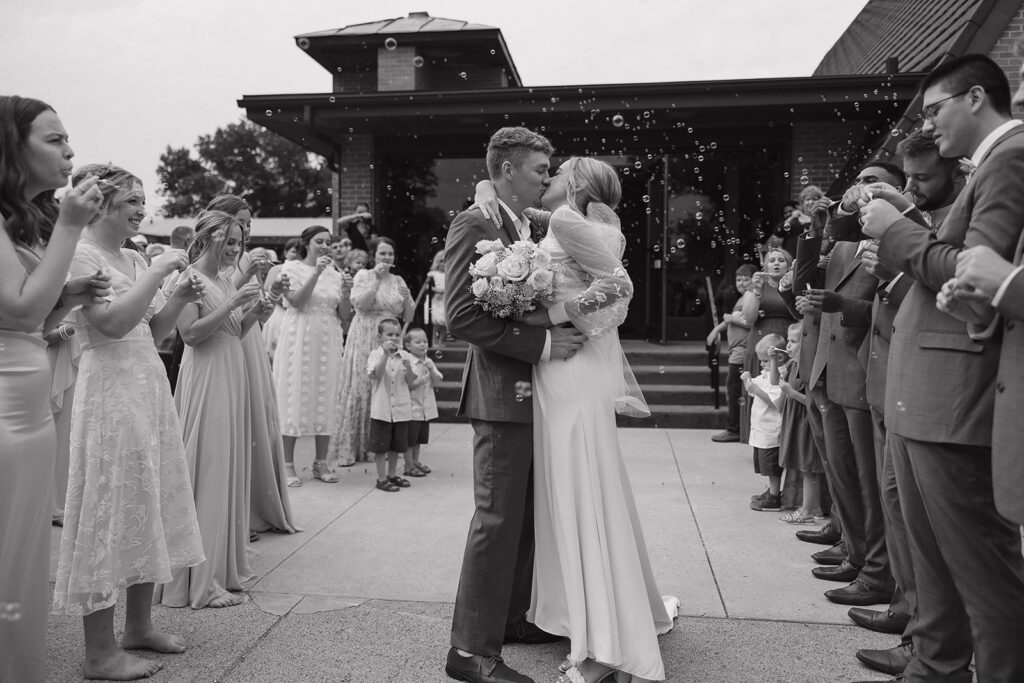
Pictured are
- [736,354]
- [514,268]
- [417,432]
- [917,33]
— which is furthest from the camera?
[917,33]

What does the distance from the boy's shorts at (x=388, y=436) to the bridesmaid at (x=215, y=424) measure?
1.96 meters

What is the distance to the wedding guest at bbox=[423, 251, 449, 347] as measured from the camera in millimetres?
11211

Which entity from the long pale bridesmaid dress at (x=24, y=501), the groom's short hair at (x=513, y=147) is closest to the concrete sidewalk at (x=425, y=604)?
the long pale bridesmaid dress at (x=24, y=501)

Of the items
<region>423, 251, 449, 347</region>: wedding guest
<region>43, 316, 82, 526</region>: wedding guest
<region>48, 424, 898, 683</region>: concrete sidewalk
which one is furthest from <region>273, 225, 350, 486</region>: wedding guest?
<region>423, 251, 449, 347</region>: wedding guest

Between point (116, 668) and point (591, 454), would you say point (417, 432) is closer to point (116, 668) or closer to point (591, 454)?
point (116, 668)

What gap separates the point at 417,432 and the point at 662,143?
726 centimetres

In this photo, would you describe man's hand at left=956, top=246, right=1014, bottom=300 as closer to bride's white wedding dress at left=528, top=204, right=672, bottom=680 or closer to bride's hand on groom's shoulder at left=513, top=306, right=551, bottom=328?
bride's white wedding dress at left=528, top=204, right=672, bottom=680

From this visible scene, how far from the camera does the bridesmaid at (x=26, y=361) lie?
2.31 metres

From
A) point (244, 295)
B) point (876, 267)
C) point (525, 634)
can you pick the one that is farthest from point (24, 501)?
point (876, 267)

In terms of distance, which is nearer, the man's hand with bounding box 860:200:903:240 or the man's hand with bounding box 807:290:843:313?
the man's hand with bounding box 860:200:903:240

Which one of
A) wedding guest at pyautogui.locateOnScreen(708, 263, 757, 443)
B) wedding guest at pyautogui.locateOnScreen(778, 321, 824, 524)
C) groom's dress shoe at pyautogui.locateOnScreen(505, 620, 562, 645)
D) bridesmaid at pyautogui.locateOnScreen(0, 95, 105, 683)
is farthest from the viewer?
wedding guest at pyautogui.locateOnScreen(708, 263, 757, 443)

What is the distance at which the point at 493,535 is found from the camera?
297 centimetres

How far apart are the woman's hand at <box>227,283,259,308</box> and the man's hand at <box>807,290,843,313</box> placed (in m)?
2.78

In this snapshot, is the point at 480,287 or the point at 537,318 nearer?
the point at 480,287
